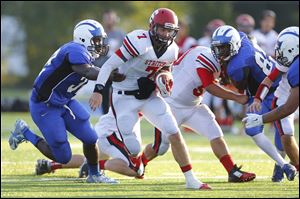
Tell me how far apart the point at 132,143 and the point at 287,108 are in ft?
5.37

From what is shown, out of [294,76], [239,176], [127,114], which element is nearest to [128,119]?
[127,114]

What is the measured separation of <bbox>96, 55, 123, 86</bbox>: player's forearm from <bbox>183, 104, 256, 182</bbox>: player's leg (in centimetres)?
106

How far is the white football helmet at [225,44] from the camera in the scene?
325 inches

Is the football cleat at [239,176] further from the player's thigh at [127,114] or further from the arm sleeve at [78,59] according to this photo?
the arm sleeve at [78,59]

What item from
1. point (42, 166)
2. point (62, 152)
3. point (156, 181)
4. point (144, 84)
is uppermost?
point (144, 84)

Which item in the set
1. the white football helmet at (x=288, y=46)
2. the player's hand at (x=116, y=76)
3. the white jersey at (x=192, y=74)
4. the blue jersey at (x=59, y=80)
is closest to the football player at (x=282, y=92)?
the white football helmet at (x=288, y=46)

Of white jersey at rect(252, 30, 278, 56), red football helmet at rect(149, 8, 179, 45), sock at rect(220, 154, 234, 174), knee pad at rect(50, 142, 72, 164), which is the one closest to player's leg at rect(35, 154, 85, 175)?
knee pad at rect(50, 142, 72, 164)

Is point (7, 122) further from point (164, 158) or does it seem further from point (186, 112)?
point (186, 112)

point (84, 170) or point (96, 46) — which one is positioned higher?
point (96, 46)

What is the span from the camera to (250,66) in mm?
8461

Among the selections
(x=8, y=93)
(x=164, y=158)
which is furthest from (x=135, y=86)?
(x=8, y=93)

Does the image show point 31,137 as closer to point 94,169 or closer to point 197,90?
point 94,169

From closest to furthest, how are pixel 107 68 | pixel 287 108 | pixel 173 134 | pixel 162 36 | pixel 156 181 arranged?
pixel 287 108
pixel 173 134
pixel 107 68
pixel 162 36
pixel 156 181

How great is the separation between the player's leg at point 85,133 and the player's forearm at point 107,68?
2.18 ft
